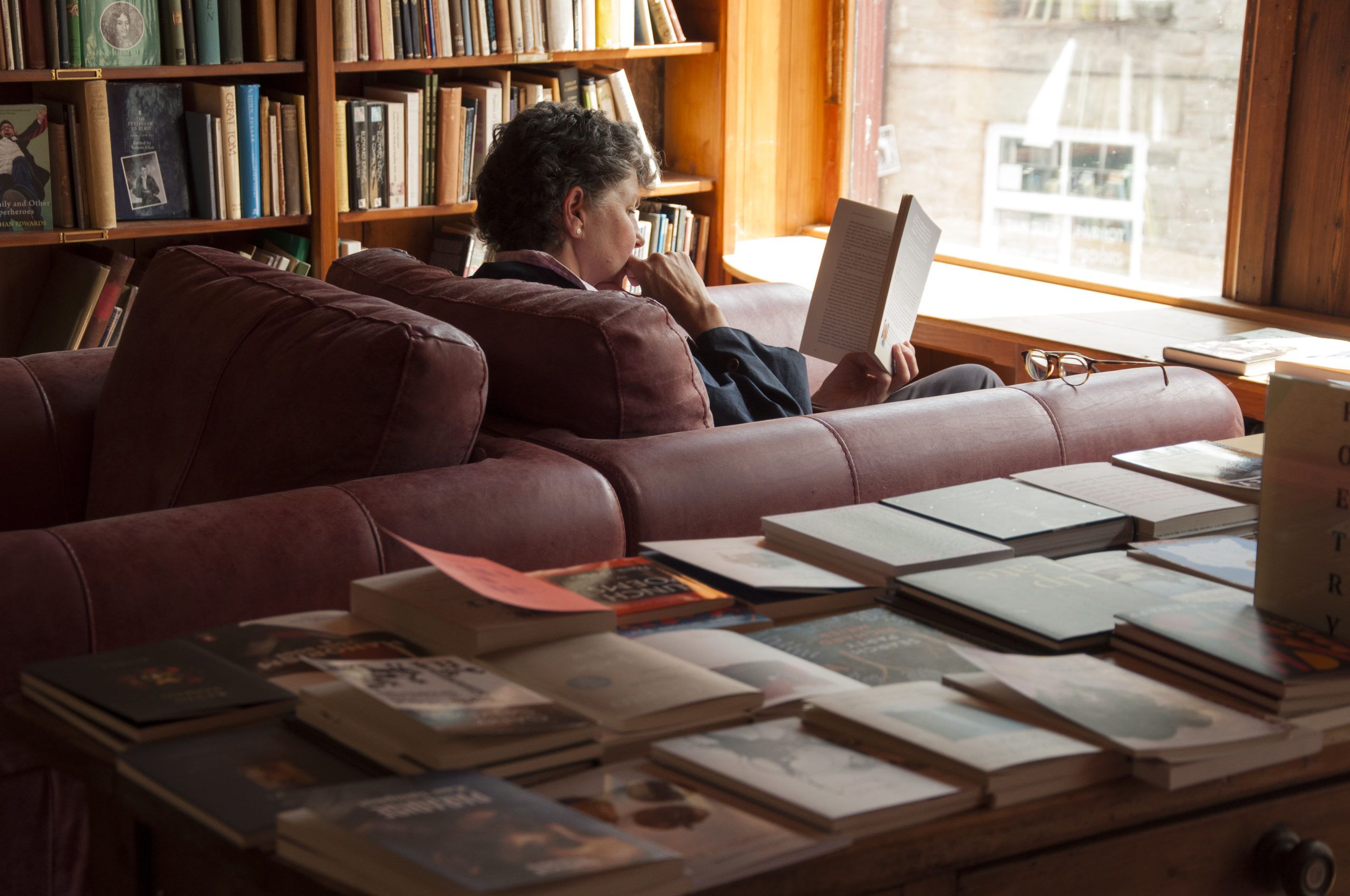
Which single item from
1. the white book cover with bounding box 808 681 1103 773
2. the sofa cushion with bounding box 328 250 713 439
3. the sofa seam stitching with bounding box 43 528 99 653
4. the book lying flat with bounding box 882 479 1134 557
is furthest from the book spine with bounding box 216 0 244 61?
the white book cover with bounding box 808 681 1103 773

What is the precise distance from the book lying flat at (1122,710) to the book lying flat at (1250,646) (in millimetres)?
34

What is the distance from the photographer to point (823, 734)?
1.00m

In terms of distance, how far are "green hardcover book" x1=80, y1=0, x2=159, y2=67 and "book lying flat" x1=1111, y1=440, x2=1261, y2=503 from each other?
245 centimetres

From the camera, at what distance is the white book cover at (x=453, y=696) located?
92cm

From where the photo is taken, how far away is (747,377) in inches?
88.9

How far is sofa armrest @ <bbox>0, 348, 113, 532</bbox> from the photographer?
2.16 m

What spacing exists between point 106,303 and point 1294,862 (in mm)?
3018

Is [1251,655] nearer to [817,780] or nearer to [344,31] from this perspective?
[817,780]

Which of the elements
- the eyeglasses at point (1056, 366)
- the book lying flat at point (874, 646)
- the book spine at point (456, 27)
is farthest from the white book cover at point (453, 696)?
the book spine at point (456, 27)

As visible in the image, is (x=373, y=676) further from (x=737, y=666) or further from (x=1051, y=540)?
(x=1051, y=540)

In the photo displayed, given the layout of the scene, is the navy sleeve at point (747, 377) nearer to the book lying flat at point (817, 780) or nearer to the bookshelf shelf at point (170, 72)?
the book lying flat at point (817, 780)

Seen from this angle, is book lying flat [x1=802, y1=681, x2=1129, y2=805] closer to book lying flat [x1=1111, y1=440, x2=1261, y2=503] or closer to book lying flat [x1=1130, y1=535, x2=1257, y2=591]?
book lying flat [x1=1130, y1=535, x2=1257, y2=591]

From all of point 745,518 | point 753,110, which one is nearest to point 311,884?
point 745,518

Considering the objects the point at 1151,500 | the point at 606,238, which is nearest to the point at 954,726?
the point at 1151,500
